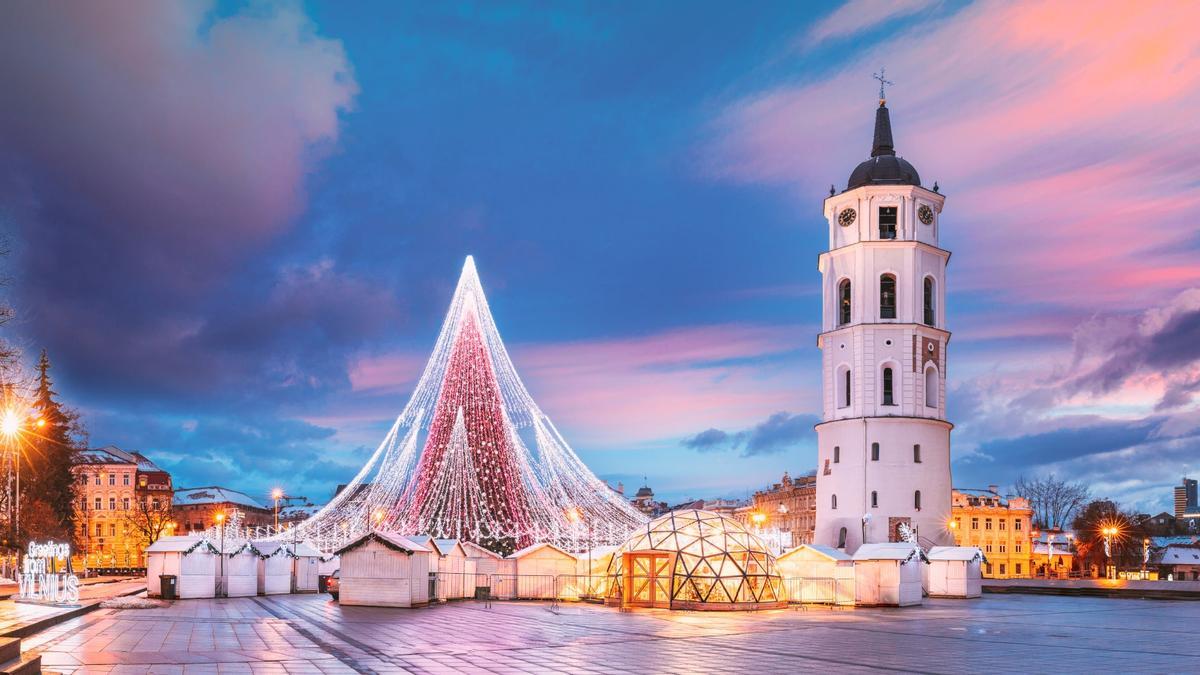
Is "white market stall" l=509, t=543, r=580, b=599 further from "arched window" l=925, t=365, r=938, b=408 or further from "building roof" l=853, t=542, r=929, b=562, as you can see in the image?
"arched window" l=925, t=365, r=938, b=408

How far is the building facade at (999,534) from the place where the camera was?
116 metres

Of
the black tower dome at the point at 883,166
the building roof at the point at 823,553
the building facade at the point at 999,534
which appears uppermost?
the black tower dome at the point at 883,166

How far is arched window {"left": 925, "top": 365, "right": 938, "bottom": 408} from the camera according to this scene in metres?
62.2

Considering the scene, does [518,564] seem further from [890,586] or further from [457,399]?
[890,586]

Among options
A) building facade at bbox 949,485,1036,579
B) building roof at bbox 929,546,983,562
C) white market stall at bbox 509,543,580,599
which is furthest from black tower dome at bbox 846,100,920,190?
building facade at bbox 949,485,1036,579

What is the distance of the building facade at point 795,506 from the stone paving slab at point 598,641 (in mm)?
100418

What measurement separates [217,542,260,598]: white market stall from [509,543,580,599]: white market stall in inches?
393

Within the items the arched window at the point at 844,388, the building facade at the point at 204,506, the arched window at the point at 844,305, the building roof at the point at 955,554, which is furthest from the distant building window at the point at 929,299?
the building facade at the point at 204,506

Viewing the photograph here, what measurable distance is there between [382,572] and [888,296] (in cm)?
3859

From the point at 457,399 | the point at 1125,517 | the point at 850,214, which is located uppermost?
the point at 850,214

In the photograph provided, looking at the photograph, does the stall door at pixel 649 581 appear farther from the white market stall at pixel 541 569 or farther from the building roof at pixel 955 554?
the building roof at pixel 955 554

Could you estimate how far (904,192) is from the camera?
207 feet

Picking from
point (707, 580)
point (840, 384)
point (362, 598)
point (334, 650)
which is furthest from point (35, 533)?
point (840, 384)

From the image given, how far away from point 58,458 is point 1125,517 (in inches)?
4011
